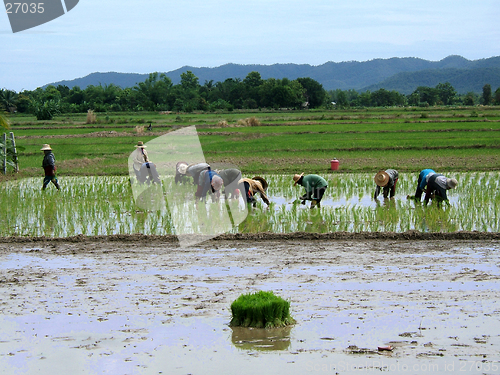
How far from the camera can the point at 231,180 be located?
948cm

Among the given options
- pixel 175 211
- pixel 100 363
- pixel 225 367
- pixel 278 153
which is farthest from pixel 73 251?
pixel 278 153

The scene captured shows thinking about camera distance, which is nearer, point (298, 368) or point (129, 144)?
point (298, 368)

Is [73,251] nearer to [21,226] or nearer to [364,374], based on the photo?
[21,226]

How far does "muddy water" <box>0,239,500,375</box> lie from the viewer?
11.8ft

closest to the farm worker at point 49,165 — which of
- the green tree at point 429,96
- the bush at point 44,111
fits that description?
the bush at point 44,111

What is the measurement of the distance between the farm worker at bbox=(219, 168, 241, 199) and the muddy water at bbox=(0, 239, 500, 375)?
264 centimetres

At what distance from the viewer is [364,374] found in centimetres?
338

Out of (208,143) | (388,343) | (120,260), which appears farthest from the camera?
(208,143)

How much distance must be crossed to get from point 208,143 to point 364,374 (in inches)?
776

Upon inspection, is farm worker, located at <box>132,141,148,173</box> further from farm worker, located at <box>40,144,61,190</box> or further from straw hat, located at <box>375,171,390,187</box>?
straw hat, located at <box>375,171,390,187</box>

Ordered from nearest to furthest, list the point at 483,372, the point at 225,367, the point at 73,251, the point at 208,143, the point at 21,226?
the point at 483,372 < the point at 225,367 < the point at 73,251 < the point at 21,226 < the point at 208,143

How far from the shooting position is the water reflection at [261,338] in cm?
388

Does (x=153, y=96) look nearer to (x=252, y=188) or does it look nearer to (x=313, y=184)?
(x=252, y=188)

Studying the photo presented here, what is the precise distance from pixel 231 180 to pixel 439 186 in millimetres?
3526
